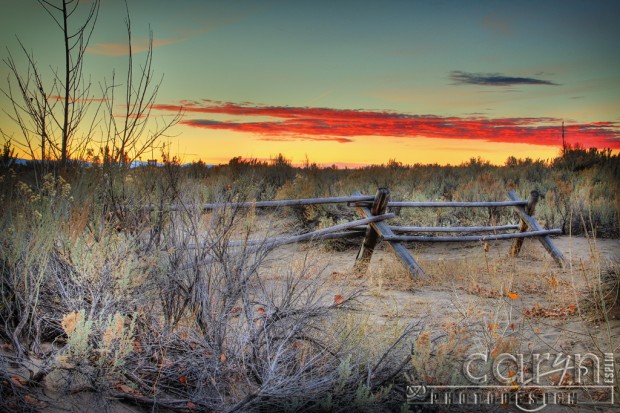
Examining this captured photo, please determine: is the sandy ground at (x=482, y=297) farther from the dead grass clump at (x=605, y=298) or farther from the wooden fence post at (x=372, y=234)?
Answer: the wooden fence post at (x=372, y=234)

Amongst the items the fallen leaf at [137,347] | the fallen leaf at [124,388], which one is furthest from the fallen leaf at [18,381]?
the fallen leaf at [137,347]

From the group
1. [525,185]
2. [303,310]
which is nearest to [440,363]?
[303,310]

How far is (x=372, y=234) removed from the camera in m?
7.76

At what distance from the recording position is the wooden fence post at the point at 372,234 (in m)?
7.64

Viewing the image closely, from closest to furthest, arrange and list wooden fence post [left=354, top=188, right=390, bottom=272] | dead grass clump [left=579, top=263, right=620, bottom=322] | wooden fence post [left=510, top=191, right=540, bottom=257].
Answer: dead grass clump [left=579, top=263, right=620, bottom=322] → wooden fence post [left=354, top=188, right=390, bottom=272] → wooden fence post [left=510, top=191, right=540, bottom=257]

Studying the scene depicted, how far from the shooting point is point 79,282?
3.83m

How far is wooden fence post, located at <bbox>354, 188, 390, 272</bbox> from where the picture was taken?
7.64 meters

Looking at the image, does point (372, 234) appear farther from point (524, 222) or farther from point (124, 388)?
point (124, 388)

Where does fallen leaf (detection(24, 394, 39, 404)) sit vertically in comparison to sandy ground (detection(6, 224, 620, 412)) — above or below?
above

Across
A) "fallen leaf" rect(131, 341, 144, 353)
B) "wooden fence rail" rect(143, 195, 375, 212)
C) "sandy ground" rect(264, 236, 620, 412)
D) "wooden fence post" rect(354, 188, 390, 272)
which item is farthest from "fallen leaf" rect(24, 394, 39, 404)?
"wooden fence post" rect(354, 188, 390, 272)

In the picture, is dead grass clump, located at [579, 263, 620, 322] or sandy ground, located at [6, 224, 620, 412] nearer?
sandy ground, located at [6, 224, 620, 412]

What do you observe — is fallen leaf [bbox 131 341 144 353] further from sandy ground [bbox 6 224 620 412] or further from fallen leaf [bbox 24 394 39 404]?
fallen leaf [bbox 24 394 39 404]

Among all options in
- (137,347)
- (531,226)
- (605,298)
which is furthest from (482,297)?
(531,226)

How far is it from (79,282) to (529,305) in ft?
15.6
